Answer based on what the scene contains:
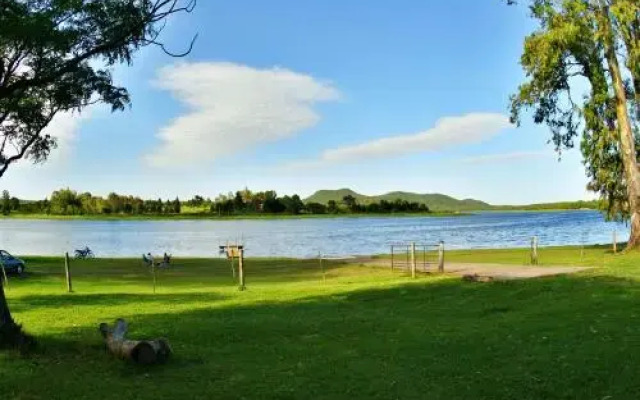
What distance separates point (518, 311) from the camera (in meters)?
16.5

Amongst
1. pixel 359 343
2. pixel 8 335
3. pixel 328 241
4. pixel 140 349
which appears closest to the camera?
pixel 140 349

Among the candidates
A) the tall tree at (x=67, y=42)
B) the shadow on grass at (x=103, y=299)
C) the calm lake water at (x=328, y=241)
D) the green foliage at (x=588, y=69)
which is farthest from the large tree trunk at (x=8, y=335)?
the calm lake water at (x=328, y=241)

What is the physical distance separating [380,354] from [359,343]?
121 cm

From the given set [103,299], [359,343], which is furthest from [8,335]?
[103,299]

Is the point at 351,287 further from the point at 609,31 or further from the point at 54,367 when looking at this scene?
the point at 609,31

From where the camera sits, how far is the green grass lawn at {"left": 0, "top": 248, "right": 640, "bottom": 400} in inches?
382

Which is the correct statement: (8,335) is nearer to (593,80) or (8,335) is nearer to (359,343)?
(359,343)

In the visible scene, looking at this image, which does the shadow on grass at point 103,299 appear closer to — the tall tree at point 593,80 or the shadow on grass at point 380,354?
the shadow on grass at point 380,354

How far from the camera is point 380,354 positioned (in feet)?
39.4

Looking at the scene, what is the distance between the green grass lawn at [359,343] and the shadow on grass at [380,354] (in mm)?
30

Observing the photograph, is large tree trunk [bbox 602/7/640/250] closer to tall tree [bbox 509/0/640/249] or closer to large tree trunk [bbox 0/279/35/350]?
tall tree [bbox 509/0/640/249]

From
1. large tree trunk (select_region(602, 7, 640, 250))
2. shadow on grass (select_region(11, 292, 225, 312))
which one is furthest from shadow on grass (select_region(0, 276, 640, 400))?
large tree trunk (select_region(602, 7, 640, 250))

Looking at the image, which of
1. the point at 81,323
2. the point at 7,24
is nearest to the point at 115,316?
the point at 81,323

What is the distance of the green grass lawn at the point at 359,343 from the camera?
9.70 metres
